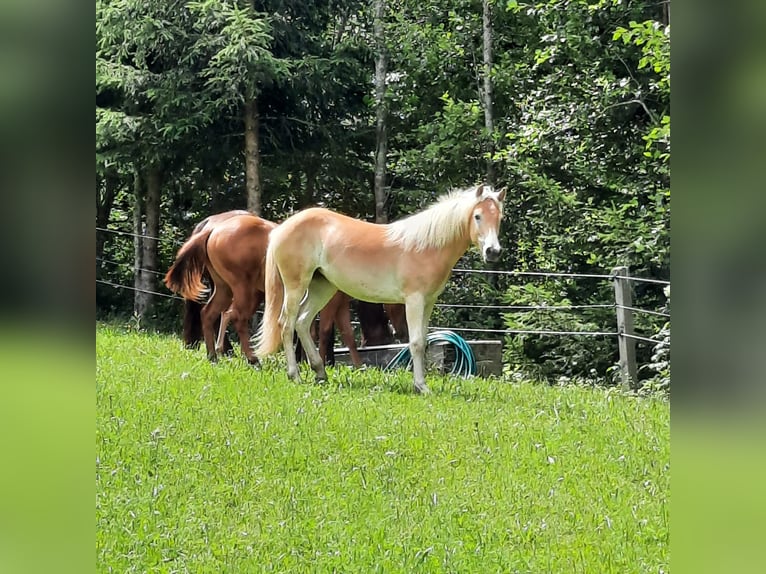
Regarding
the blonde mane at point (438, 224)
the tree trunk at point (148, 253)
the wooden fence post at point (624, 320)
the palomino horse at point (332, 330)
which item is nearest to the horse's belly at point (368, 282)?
the blonde mane at point (438, 224)

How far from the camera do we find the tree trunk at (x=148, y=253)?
348cm

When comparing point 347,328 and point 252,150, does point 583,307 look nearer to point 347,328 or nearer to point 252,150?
point 347,328

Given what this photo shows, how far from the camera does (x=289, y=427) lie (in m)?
2.25

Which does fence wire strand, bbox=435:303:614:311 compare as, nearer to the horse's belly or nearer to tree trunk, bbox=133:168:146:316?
the horse's belly

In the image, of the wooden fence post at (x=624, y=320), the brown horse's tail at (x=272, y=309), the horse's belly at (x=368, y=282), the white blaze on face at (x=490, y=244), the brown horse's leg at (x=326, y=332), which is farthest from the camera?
the brown horse's leg at (x=326, y=332)

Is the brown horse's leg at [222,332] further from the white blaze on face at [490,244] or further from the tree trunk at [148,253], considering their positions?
the white blaze on face at [490,244]

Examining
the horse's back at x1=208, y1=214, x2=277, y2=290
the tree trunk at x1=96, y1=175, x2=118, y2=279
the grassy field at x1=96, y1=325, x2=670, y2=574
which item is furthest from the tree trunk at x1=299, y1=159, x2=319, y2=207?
the tree trunk at x1=96, y1=175, x2=118, y2=279

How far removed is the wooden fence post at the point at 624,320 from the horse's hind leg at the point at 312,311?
113cm

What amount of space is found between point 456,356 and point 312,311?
1.92 ft

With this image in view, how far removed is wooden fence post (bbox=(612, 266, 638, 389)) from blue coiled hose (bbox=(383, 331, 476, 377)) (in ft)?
1.99

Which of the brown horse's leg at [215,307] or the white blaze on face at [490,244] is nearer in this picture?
the white blaze on face at [490,244]
